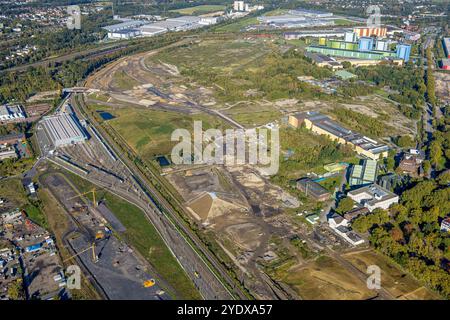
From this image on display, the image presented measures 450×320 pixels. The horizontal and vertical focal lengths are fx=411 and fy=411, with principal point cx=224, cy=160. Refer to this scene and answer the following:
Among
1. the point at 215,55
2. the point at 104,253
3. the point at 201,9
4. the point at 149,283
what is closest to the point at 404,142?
the point at 149,283

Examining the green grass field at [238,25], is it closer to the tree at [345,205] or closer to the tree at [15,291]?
the tree at [345,205]

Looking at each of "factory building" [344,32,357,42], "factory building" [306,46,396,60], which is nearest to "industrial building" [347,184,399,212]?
"factory building" [306,46,396,60]

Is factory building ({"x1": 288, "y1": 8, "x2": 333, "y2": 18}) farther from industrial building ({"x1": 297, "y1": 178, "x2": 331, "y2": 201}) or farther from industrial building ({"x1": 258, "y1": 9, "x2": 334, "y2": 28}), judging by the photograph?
industrial building ({"x1": 297, "y1": 178, "x2": 331, "y2": 201})

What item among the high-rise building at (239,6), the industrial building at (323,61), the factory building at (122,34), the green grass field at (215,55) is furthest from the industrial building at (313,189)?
the high-rise building at (239,6)

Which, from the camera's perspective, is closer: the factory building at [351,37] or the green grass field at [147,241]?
the green grass field at [147,241]

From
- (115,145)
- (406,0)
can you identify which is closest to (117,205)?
(115,145)

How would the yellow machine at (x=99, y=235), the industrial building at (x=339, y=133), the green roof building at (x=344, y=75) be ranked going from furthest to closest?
the green roof building at (x=344, y=75) → the industrial building at (x=339, y=133) → the yellow machine at (x=99, y=235)
